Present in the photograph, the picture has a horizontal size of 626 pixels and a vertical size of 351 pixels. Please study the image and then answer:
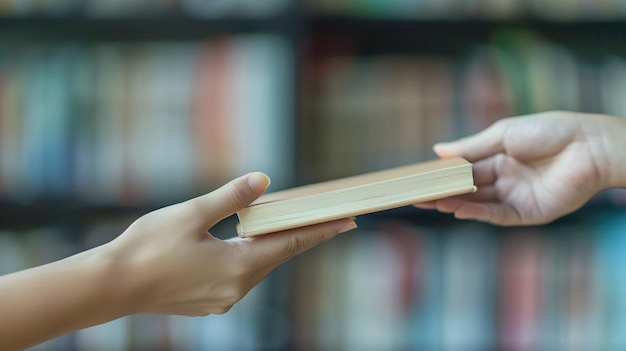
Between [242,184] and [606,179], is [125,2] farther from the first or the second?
[606,179]

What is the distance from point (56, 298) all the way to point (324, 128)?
874mm

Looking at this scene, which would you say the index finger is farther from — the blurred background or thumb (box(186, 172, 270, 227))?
the blurred background

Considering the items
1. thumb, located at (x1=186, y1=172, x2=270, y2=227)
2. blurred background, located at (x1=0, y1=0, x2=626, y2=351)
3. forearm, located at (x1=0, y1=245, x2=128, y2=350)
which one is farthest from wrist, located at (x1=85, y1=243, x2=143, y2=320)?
blurred background, located at (x1=0, y1=0, x2=626, y2=351)

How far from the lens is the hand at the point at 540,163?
1.00 m

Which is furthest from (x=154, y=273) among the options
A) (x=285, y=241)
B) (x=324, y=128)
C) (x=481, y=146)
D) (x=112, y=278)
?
(x=324, y=128)

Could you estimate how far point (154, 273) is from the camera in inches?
28.5

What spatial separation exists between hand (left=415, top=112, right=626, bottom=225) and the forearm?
55 cm

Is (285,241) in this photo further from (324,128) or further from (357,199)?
(324,128)

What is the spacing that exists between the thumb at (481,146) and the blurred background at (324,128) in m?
0.43

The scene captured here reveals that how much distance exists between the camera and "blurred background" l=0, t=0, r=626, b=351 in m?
1.42

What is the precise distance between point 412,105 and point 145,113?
2.12ft

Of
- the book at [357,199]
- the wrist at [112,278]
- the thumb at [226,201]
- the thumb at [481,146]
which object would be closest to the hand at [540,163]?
the thumb at [481,146]

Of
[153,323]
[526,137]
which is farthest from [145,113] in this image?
[526,137]

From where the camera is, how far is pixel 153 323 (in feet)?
4.98
